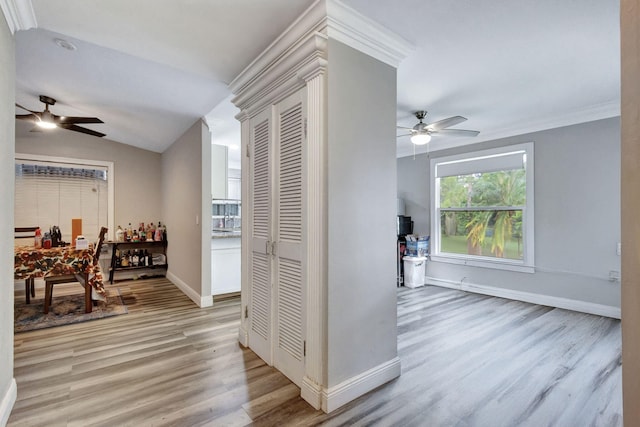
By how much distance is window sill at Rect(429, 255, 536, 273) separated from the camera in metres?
4.13

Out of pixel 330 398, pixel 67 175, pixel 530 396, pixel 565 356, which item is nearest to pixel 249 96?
pixel 330 398

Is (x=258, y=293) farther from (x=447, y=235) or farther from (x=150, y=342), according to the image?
(x=447, y=235)

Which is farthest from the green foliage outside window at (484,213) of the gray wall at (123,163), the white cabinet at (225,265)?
the gray wall at (123,163)

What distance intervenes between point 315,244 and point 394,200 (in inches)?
27.8

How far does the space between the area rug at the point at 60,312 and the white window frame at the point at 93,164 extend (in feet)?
5.54

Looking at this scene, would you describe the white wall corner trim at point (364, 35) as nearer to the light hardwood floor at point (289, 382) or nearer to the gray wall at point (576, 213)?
the light hardwood floor at point (289, 382)

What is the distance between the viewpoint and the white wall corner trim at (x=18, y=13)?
5.70 feet

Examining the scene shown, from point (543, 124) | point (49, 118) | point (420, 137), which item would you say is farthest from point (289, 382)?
point (543, 124)

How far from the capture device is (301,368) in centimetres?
199

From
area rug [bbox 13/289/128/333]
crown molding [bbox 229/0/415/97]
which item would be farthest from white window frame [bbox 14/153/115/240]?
crown molding [bbox 229/0/415/97]

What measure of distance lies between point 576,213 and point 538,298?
1.18 meters

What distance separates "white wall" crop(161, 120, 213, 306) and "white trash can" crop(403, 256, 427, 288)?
306 centimetres

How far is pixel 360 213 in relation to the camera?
196cm

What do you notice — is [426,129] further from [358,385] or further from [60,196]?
[60,196]
